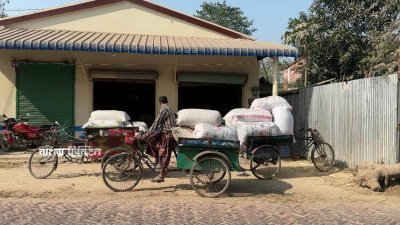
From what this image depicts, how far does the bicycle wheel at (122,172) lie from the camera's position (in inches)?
321

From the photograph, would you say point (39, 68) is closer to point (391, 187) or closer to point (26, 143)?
point (26, 143)

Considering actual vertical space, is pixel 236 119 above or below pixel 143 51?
below

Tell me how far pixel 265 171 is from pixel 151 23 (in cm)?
721

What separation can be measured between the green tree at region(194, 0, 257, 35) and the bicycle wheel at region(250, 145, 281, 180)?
125 ft

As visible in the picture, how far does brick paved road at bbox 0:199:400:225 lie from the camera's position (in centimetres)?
631

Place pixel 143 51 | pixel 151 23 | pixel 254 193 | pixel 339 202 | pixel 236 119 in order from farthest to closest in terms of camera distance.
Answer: pixel 151 23
pixel 143 51
pixel 236 119
pixel 254 193
pixel 339 202

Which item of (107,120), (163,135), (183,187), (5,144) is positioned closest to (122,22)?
(5,144)

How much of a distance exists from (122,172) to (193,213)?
6.58ft

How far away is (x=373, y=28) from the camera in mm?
18094

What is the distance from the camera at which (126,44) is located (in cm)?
1207

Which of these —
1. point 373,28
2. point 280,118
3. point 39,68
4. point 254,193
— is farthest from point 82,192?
point 373,28

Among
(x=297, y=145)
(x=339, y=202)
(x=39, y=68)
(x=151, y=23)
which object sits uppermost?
(x=151, y=23)

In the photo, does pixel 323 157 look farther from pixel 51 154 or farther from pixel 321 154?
pixel 51 154

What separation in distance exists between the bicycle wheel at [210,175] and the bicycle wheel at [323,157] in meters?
3.46
